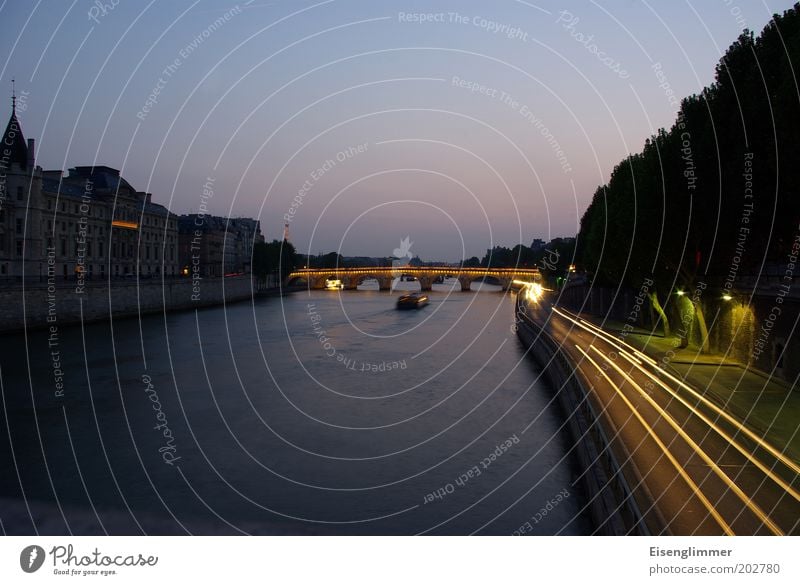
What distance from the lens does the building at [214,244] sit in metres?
129

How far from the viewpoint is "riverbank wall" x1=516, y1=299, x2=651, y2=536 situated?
39.4ft

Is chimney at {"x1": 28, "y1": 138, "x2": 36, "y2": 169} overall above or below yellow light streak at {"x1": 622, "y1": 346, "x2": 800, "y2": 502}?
above

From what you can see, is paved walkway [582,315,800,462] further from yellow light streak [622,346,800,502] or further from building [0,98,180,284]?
building [0,98,180,284]

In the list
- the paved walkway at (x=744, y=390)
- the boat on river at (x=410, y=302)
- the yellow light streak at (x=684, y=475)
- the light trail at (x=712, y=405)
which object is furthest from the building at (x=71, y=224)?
the yellow light streak at (x=684, y=475)

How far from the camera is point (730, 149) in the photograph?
27.0m

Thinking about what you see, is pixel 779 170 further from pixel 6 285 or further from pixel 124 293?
pixel 124 293

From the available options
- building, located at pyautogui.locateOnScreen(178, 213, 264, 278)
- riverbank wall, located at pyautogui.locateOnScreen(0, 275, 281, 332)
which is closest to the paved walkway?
riverbank wall, located at pyautogui.locateOnScreen(0, 275, 281, 332)

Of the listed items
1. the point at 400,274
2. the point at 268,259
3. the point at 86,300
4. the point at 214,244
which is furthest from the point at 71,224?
the point at 400,274

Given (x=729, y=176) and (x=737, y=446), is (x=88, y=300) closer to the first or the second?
(x=729, y=176)

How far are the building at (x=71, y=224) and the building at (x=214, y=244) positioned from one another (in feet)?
51.4

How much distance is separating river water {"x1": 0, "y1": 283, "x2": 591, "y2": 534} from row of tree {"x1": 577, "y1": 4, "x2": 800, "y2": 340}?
32.9 ft

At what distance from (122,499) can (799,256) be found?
2487 centimetres

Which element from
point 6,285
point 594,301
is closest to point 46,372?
point 6,285

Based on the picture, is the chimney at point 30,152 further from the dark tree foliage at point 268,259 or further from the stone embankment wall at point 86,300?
the dark tree foliage at point 268,259
